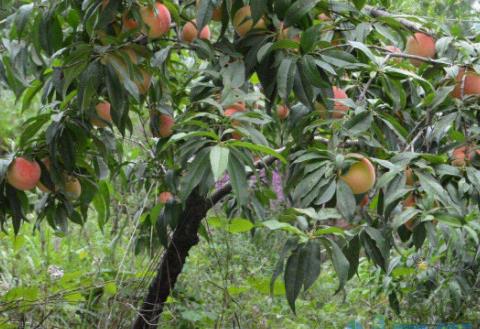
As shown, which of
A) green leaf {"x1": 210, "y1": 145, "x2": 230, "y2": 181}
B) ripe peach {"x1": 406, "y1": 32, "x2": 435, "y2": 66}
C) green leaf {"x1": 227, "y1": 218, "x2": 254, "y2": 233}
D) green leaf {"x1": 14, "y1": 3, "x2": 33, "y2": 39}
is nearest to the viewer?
green leaf {"x1": 210, "y1": 145, "x2": 230, "y2": 181}

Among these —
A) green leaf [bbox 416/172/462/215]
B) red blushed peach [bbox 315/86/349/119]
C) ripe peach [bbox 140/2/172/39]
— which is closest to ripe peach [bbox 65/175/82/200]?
ripe peach [bbox 140/2/172/39]

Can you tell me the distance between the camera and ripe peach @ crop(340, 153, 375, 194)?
1.25 meters

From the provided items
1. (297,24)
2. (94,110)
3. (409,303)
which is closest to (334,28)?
(297,24)

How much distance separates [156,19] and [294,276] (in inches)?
22.7

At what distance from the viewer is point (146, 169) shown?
83.8 inches

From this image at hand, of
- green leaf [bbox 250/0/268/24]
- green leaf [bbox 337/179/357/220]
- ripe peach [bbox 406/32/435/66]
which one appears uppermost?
green leaf [bbox 250/0/268/24]

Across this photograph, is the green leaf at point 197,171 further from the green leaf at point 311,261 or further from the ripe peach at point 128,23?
the ripe peach at point 128,23

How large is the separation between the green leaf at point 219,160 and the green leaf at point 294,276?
0.21 meters

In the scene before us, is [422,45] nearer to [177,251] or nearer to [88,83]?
[88,83]

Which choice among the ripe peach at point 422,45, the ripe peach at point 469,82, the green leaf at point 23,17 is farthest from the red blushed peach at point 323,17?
the green leaf at point 23,17

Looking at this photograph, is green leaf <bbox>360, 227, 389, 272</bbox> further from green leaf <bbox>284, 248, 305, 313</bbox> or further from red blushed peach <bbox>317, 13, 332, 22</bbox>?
red blushed peach <bbox>317, 13, 332, 22</bbox>

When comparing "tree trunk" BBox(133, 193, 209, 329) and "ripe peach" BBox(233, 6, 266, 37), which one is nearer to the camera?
"ripe peach" BBox(233, 6, 266, 37)

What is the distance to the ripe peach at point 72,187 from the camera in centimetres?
173

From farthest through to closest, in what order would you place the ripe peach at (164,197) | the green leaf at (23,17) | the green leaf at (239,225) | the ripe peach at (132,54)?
the ripe peach at (164,197) → the green leaf at (239,225) → the green leaf at (23,17) → the ripe peach at (132,54)
